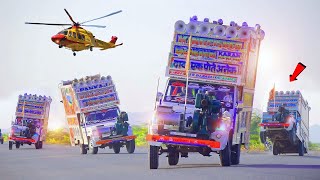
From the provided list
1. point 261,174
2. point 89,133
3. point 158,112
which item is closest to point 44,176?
point 158,112

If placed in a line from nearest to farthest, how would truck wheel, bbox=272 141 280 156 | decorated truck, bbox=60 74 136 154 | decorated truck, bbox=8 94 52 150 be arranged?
decorated truck, bbox=60 74 136 154, truck wheel, bbox=272 141 280 156, decorated truck, bbox=8 94 52 150

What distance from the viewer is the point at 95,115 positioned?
1412 inches

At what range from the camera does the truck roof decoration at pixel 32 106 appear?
4888 centimetres

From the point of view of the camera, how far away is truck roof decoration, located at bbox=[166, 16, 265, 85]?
2041 cm

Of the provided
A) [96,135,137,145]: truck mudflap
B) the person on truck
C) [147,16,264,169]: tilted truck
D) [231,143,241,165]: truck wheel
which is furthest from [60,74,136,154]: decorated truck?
[147,16,264,169]: tilted truck

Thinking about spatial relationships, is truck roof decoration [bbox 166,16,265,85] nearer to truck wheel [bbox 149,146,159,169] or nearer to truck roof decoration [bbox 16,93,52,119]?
truck wheel [bbox 149,146,159,169]

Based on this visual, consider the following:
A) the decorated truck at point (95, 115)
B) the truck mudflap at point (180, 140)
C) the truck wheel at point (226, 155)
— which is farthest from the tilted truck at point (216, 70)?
the decorated truck at point (95, 115)

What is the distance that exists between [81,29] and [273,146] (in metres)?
14.8

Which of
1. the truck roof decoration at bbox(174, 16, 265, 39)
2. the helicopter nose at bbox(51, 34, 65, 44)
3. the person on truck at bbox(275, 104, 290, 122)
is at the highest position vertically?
the helicopter nose at bbox(51, 34, 65, 44)

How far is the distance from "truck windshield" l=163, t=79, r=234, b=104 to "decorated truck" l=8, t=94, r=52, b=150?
93.0 feet

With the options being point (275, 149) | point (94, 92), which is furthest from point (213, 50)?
point (94, 92)

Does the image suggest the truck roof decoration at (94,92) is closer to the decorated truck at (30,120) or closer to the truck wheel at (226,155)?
the decorated truck at (30,120)

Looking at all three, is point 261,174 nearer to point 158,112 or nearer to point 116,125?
point 158,112

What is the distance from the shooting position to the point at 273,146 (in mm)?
34875
